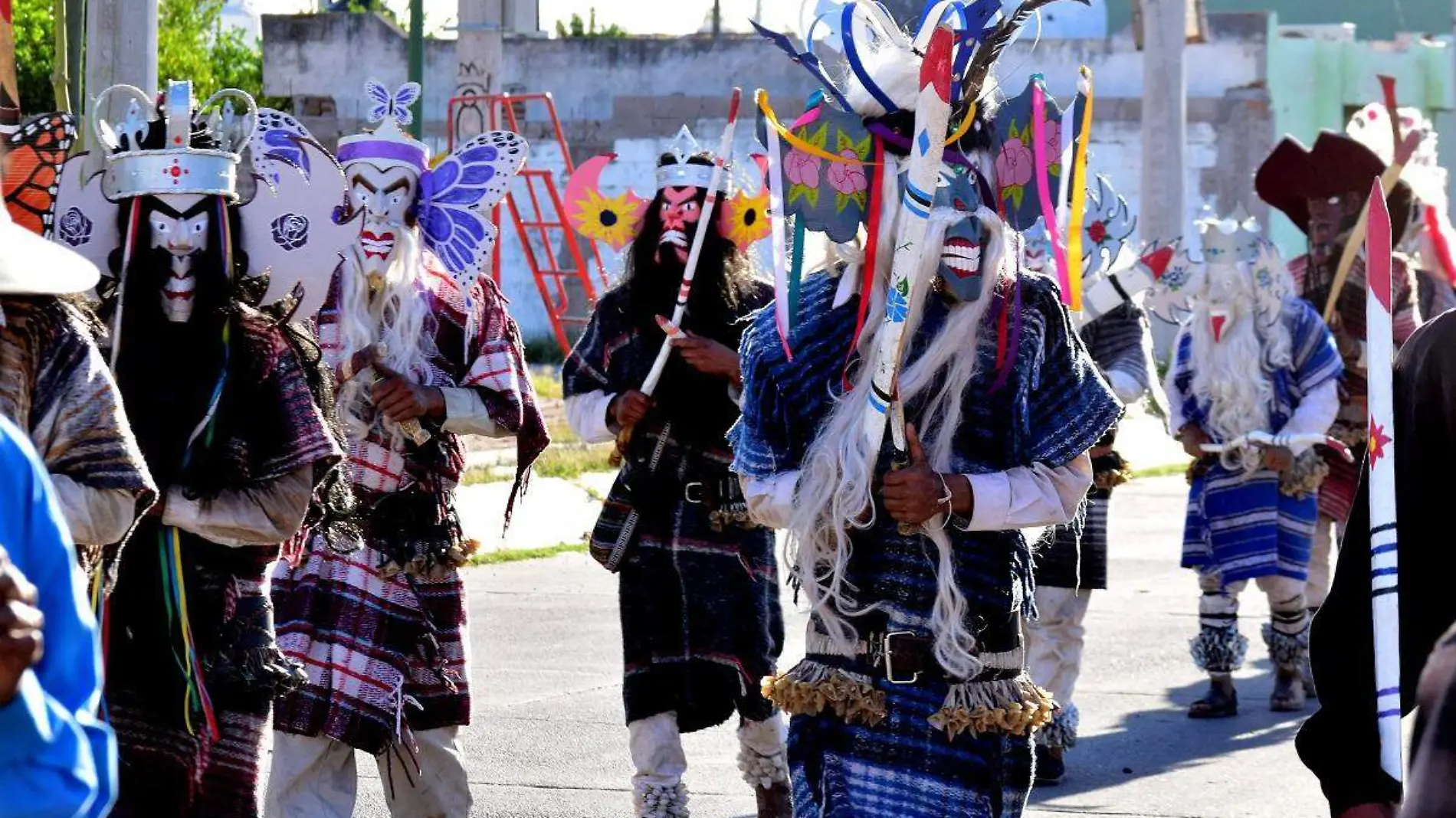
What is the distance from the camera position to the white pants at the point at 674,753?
261 inches

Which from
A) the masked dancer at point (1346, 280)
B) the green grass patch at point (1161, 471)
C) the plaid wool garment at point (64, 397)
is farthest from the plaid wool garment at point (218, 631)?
the green grass patch at point (1161, 471)

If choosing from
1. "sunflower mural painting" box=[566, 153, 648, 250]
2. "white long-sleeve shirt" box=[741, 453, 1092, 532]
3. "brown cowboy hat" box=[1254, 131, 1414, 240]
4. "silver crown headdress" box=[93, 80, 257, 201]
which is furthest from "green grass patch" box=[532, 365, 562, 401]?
"white long-sleeve shirt" box=[741, 453, 1092, 532]

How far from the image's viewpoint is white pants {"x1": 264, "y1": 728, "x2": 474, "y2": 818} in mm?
6145

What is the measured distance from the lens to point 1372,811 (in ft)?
10.3

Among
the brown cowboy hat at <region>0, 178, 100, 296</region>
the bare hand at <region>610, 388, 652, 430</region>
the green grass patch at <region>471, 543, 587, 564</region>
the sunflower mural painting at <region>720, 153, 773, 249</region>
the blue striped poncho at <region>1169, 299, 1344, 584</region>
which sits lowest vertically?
the green grass patch at <region>471, 543, 587, 564</region>

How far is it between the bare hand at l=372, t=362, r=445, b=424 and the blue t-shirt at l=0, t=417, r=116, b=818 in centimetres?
366

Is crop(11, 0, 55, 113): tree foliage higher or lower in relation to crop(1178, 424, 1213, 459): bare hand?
higher

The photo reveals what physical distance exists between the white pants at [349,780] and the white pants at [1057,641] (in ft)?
7.61

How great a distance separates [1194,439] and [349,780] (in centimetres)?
425

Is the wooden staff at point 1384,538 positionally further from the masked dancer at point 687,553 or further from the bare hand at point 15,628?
the masked dancer at point 687,553

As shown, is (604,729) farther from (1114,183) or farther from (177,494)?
(1114,183)

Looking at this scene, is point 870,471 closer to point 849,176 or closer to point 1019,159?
point 849,176

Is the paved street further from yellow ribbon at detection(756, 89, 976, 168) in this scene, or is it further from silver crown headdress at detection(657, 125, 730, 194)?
yellow ribbon at detection(756, 89, 976, 168)

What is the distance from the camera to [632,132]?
2786 cm
